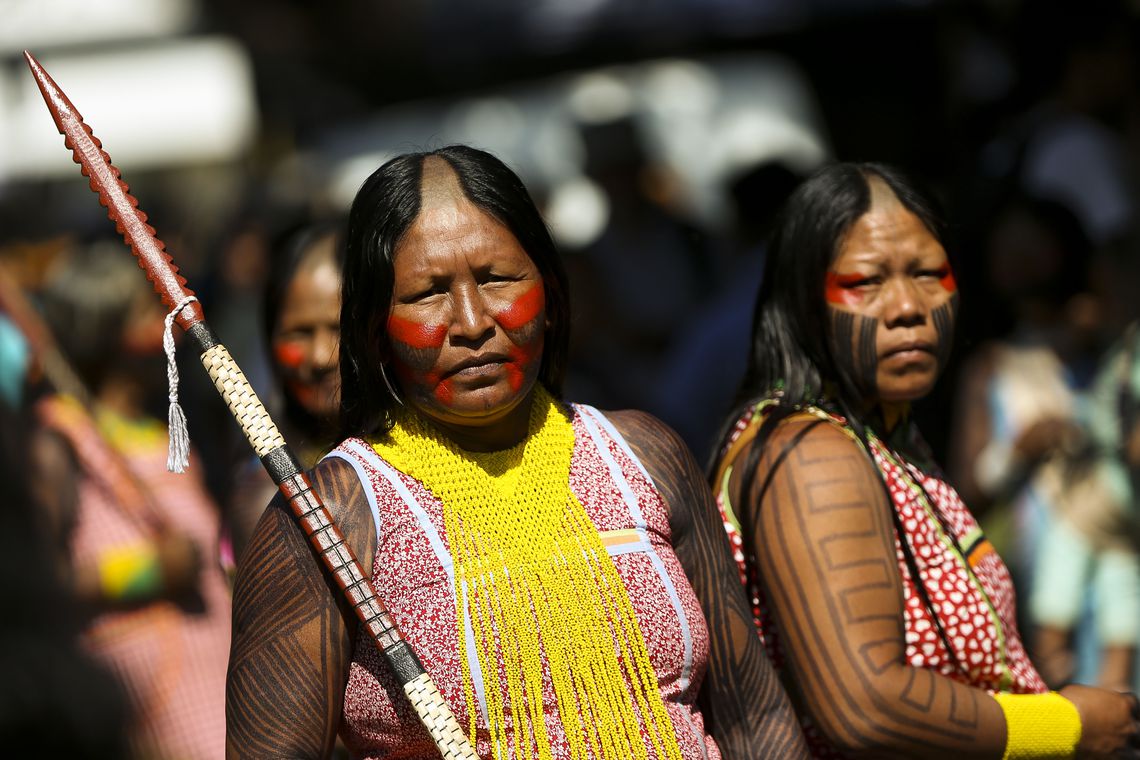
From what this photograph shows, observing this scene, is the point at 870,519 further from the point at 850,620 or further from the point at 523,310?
the point at 523,310

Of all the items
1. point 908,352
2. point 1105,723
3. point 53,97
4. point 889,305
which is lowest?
point 1105,723

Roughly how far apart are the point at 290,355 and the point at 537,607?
1375 mm

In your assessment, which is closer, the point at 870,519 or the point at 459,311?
the point at 459,311

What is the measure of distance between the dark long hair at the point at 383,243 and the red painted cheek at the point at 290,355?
992mm

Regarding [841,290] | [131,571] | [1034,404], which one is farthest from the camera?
[1034,404]

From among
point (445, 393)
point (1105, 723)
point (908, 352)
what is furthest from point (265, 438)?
Answer: point (1105, 723)

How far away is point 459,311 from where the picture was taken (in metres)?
2.60

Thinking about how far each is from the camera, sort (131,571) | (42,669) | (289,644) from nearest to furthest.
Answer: (42,669)
(289,644)
(131,571)

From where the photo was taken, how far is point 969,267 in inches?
235

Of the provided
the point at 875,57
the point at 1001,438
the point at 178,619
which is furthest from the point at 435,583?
the point at 875,57

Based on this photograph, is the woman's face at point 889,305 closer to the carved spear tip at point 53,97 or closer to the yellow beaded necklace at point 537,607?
the yellow beaded necklace at point 537,607

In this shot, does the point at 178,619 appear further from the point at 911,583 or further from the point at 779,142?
the point at 779,142

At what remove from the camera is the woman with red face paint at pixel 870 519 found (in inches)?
113

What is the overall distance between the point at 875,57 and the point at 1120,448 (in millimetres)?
4006
